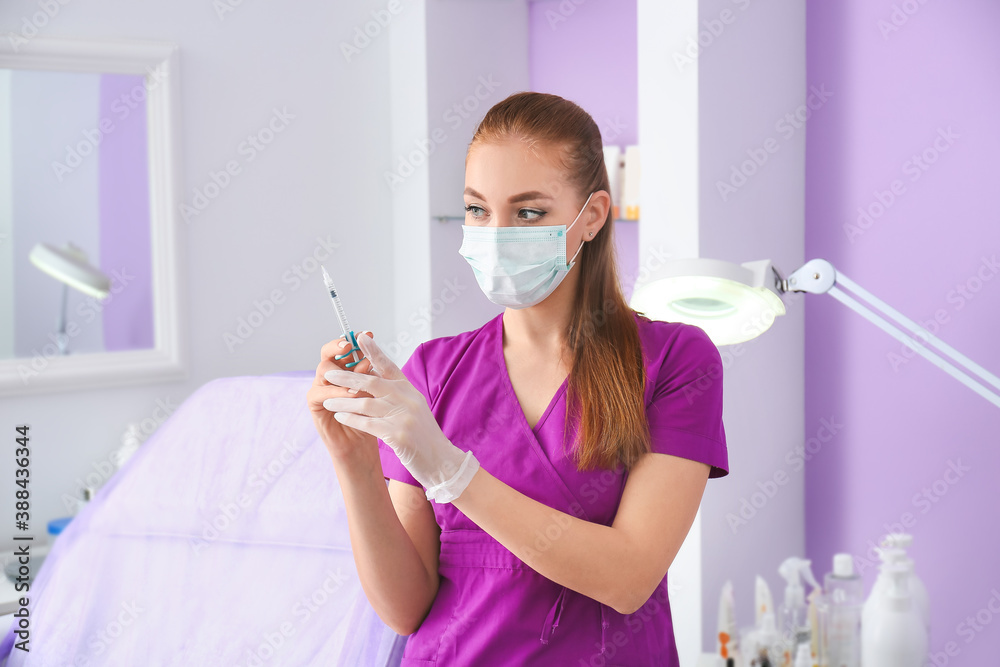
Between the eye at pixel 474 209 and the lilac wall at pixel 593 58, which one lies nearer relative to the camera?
the eye at pixel 474 209

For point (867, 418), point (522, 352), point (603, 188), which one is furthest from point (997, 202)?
point (522, 352)

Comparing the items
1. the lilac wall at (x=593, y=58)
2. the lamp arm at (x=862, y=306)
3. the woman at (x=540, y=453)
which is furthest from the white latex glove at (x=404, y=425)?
the lilac wall at (x=593, y=58)

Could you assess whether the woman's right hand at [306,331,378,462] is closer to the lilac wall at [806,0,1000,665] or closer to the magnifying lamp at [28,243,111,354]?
the lilac wall at [806,0,1000,665]

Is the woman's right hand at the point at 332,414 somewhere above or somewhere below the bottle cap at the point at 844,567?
above

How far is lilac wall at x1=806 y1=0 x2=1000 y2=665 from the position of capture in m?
1.65

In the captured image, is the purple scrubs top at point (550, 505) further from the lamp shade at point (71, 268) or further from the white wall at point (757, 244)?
the lamp shade at point (71, 268)

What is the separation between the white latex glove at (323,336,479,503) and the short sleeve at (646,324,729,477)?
0.76 feet

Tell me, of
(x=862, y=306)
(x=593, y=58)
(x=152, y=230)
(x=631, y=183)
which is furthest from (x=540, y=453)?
(x=593, y=58)

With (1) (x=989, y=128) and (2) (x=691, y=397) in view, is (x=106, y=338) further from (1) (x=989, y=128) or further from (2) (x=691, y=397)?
(1) (x=989, y=128)

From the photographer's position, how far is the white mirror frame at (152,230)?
225 centimetres

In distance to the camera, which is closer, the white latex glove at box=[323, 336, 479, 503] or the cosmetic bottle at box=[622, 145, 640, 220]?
the white latex glove at box=[323, 336, 479, 503]

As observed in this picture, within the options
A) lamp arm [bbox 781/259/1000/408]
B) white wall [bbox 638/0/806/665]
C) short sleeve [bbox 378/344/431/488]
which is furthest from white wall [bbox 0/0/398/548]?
lamp arm [bbox 781/259/1000/408]

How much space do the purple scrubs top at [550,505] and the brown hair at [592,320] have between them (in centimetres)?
2

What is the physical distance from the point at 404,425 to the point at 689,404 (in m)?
0.33
